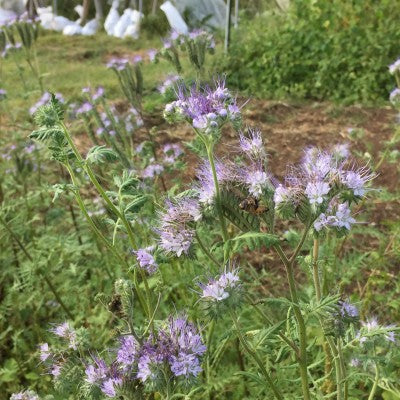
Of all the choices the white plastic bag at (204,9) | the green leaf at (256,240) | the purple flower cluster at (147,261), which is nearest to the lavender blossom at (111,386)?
the purple flower cluster at (147,261)

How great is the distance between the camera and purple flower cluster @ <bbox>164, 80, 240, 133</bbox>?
1.30 m

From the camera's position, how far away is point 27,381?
8.30 feet

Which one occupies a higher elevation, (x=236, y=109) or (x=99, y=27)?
(x=236, y=109)

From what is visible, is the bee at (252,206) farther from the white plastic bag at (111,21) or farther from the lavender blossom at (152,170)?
the white plastic bag at (111,21)

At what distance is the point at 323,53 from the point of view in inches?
265

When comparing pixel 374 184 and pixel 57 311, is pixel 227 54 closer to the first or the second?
pixel 374 184

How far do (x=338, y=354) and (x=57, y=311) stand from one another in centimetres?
181

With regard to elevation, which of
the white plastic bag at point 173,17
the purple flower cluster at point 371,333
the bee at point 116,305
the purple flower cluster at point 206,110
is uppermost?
the purple flower cluster at point 206,110

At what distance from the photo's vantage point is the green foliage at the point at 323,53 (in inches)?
248

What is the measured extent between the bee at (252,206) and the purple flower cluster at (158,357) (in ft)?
1.05

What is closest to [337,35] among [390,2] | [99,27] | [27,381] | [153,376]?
[390,2]

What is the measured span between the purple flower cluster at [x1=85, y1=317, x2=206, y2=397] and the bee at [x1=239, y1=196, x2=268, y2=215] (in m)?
0.32

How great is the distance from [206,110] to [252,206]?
0.27m

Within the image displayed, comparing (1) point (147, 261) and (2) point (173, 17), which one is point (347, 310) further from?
(2) point (173, 17)
